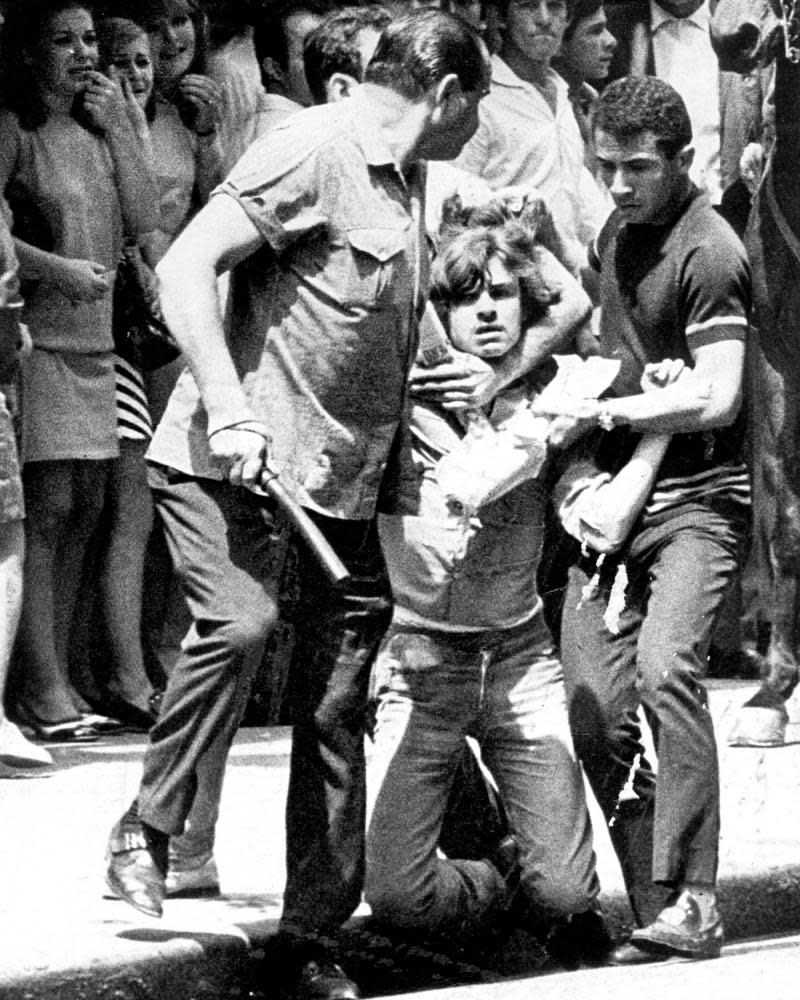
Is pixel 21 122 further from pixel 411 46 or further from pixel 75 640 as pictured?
pixel 411 46

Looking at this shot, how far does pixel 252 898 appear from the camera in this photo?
6148 mm

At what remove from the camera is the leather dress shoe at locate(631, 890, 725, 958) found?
5.99 meters

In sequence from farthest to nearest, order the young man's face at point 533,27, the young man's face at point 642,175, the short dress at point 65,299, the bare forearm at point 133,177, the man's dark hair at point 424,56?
the young man's face at point 533,27 → the bare forearm at point 133,177 → the short dress at point 65,299 → the young man's face at point 642,175 → the man's dark hair at point 424,56

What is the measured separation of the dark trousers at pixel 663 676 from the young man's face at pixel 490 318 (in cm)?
57

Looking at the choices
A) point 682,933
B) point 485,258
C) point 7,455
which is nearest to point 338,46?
point 7,455

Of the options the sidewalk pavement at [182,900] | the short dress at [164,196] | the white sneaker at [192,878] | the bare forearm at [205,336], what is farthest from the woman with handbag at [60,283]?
the bare forearm at [205,336]

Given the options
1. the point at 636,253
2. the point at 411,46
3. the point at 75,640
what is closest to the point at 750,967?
the point at 636,253

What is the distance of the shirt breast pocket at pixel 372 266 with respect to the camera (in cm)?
561

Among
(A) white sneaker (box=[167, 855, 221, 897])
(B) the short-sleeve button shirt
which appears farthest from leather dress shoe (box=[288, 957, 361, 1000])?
(B) the short-sleeve button shirt

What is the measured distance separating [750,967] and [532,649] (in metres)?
0.89

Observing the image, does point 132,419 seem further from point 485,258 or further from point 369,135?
point 369,135

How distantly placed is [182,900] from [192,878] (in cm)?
7

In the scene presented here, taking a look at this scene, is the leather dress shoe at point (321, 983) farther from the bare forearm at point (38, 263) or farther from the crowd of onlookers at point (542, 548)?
the bare forearm at point (38, 263)

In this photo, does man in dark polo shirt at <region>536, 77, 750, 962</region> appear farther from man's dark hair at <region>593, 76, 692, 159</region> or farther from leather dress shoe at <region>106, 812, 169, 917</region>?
leather dress shoe at <region>106, 812, 169, 917</region>
